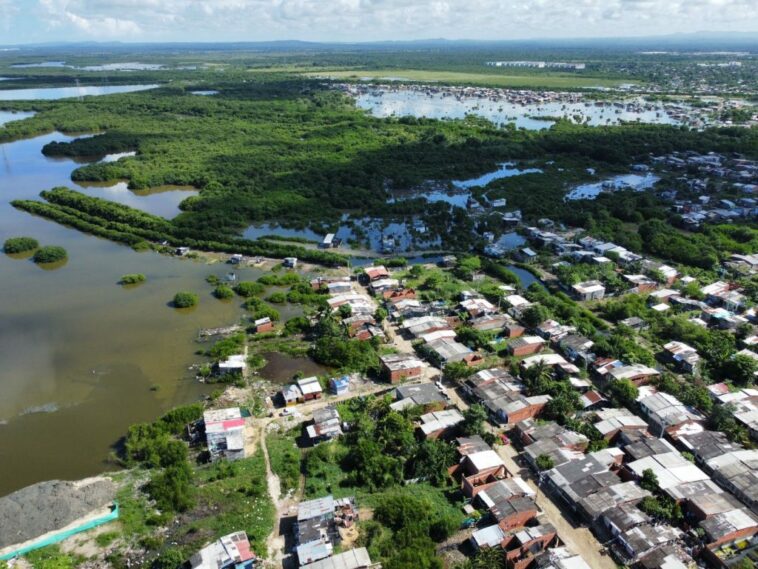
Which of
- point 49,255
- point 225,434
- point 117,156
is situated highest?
point 117,156

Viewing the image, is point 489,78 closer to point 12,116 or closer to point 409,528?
point 12,116

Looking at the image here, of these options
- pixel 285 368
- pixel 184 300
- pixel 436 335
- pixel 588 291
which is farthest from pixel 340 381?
pixel 588 291

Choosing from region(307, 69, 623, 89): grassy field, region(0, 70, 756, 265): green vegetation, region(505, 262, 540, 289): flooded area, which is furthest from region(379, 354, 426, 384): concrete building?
region(307, 69, 623, 89): grassy field

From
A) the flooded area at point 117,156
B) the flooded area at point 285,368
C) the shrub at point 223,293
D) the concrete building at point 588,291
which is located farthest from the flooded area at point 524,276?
the flooded area at point 117,156

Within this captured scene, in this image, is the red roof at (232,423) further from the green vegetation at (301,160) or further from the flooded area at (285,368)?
the green vegetation at (301,160)

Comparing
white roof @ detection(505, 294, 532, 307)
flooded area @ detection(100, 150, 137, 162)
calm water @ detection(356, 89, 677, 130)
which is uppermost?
calm water @ detection(356, 89, 677, 130)

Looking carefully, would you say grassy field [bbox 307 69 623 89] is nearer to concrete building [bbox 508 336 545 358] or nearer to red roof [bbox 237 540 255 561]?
concrete building [bbox 508 336 545 358]

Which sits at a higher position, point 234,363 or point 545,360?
point 545,360

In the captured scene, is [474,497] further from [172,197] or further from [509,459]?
[172,197]
